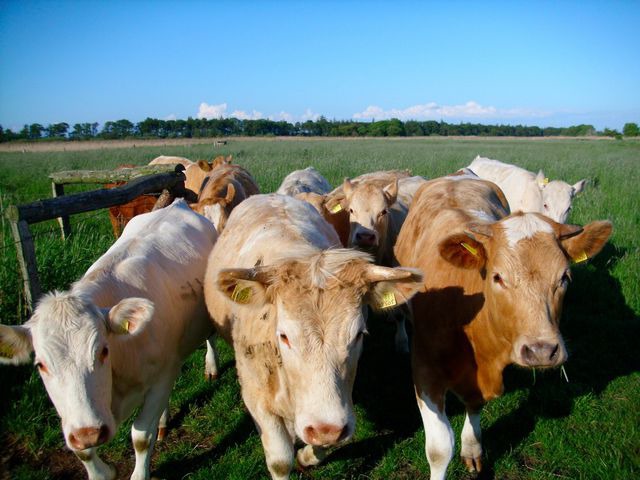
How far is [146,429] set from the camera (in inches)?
134

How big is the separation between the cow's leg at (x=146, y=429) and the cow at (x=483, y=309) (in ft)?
6.63

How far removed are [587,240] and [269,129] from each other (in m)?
99.5

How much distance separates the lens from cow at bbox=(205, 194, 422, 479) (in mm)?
2324

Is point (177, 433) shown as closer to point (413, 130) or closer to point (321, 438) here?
point (321, 438)

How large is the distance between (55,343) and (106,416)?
0.52 metres

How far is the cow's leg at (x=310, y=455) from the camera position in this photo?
12.1ft

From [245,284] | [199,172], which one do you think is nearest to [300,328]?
[245,284]

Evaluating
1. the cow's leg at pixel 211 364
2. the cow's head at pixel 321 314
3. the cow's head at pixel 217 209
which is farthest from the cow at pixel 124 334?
the cow's head at pixel 217 209

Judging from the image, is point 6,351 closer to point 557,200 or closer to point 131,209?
point 131,209

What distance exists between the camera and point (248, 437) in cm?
409

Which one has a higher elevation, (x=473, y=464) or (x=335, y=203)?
(x=335, y=203)

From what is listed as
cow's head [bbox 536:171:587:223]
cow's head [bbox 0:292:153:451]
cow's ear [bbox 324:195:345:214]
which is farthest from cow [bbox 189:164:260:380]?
cow's head [bbox 536:171:587:223]

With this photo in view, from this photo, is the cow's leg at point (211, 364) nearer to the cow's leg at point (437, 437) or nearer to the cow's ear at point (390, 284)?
the cow's leg at point (437, 437)

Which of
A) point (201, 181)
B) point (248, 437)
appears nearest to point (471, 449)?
point (248, 437)
